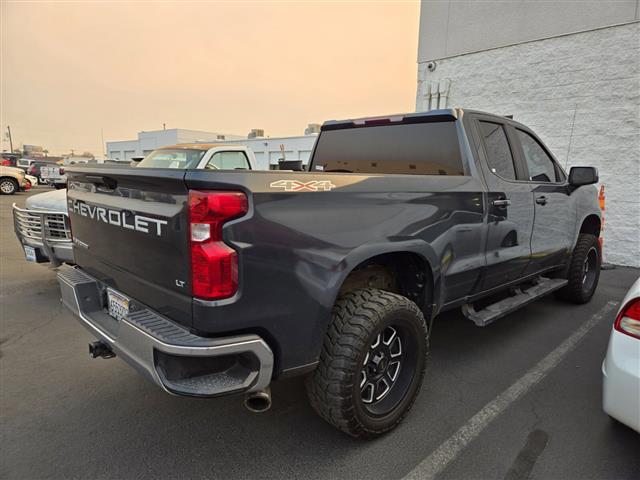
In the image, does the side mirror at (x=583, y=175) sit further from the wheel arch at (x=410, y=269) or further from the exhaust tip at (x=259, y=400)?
the exhaust tip at (x=259, y=400)

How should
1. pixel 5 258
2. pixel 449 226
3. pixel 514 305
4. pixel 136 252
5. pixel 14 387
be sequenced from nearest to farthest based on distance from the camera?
pixel 136 252, pixel 449 226, pixel 14 387, pixel 514 305, pixel 5 258

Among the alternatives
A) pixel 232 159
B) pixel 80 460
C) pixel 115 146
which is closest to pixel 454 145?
pixel 80 460

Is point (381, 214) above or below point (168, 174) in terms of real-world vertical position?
below

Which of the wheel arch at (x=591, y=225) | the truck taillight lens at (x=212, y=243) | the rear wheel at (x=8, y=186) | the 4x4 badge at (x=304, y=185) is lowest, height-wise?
the rear wheel at (x=8, y=186)

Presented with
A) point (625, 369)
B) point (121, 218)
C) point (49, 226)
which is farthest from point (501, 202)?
point (49, 226)

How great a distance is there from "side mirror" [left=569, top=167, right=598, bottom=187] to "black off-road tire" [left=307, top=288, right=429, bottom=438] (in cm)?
280

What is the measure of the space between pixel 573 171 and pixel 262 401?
390 cm

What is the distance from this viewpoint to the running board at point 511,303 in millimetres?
3242

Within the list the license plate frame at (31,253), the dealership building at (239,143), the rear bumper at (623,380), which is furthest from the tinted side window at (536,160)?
the dealership building at (239,143)

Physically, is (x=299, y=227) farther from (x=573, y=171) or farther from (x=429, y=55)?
(x=429, y=55)

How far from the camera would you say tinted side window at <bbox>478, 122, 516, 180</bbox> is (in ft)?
10.9

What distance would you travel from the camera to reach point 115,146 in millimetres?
43250

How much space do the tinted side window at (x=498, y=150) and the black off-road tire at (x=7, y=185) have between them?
21.3m

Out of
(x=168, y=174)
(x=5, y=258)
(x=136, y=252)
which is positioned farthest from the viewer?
(x=5, y=258)
